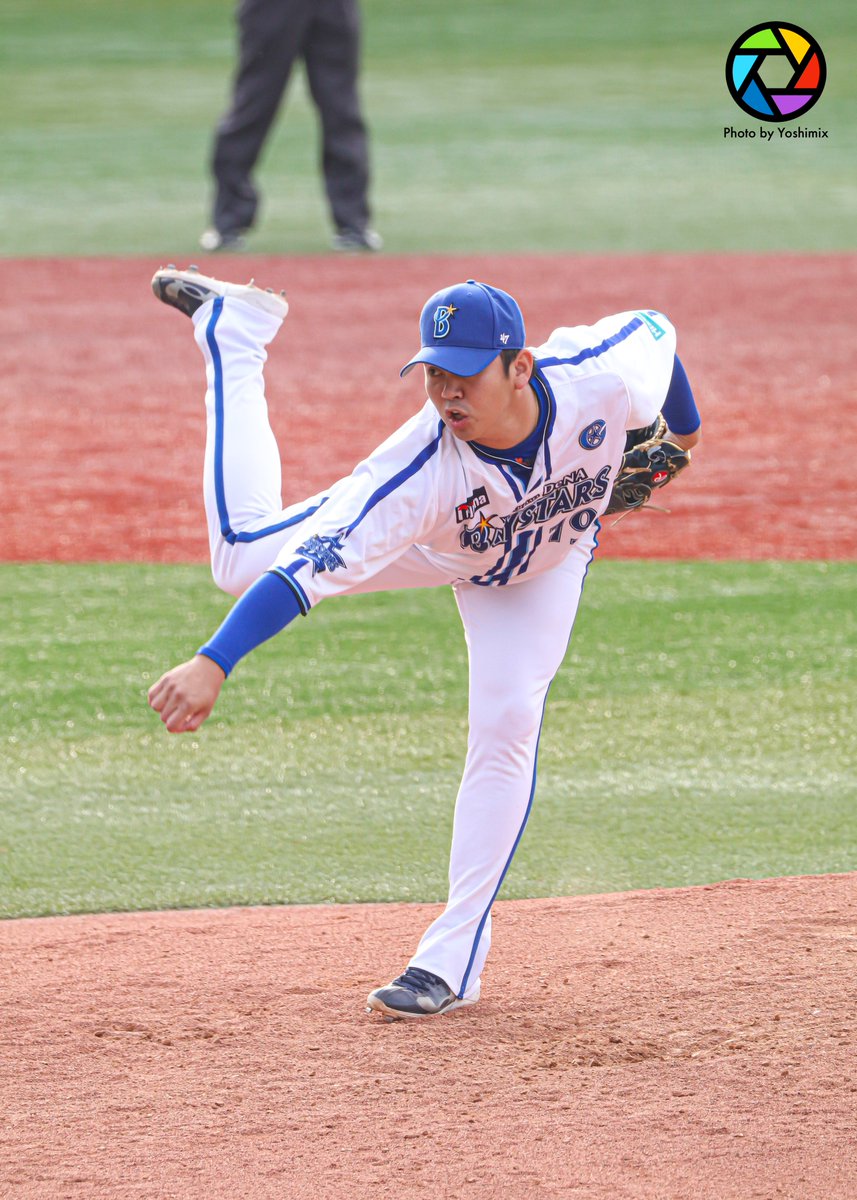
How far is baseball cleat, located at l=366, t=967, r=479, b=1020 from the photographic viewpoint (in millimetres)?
3666

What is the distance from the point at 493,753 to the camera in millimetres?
3693

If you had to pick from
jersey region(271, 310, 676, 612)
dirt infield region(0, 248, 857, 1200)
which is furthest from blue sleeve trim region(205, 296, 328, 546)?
dirt infield region(0, 248, 857, 1200)

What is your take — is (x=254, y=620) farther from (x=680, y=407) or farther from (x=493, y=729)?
(x=680, y=407)

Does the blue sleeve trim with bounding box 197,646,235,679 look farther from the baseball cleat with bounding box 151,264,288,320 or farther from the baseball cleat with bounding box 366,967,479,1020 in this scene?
the baseball cleat with bounding box 151,264,288,320

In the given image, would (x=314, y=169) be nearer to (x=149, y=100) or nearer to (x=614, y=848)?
(x=149, y=100)

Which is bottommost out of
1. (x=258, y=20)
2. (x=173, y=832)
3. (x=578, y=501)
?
(x=173, y=832)

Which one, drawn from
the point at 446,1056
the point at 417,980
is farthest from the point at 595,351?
the point at 446,1056

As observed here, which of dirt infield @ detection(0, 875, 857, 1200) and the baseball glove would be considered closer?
dirt infield @ detection(0, 875, 857, 1200)

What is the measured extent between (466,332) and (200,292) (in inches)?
58.8

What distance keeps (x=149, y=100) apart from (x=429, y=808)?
1834 centimetres

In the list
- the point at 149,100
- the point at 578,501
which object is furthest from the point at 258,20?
the point at 578,501

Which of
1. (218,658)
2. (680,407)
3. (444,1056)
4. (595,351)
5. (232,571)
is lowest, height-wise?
(444,1056)

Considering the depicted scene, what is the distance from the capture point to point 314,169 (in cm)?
1838

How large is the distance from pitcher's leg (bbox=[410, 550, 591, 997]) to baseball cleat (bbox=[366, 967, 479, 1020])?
2cm
